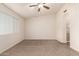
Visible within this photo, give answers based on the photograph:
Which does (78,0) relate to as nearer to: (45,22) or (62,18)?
(62,18)

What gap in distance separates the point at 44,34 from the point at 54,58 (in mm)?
9085

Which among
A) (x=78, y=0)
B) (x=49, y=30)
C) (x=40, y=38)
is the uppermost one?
(x=78, y=0)

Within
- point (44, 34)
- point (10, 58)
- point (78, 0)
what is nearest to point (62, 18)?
point (44, 34)

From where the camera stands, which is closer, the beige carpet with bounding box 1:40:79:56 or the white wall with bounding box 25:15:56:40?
the beige carpet with bounding box 1:40:79:56

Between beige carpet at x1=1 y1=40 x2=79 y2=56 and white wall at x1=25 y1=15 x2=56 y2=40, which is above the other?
white wall at x1=25 y1=15 x2=56 y2=40

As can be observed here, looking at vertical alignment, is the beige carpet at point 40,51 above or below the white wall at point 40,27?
below

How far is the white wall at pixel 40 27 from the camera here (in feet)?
35.1

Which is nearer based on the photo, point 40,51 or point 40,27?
point 40,51

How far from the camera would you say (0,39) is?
16.1 ft

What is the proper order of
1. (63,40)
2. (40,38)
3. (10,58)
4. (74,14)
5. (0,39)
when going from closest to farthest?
(10,58), (0,39), (74,14), (63,40), (40,38)

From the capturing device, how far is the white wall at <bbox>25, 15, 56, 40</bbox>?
10.7 m

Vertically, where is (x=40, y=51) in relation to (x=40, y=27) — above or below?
Answer: below

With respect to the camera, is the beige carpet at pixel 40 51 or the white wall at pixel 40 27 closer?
the beige carpet at pixel 40 51

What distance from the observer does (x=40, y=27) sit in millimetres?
10930
